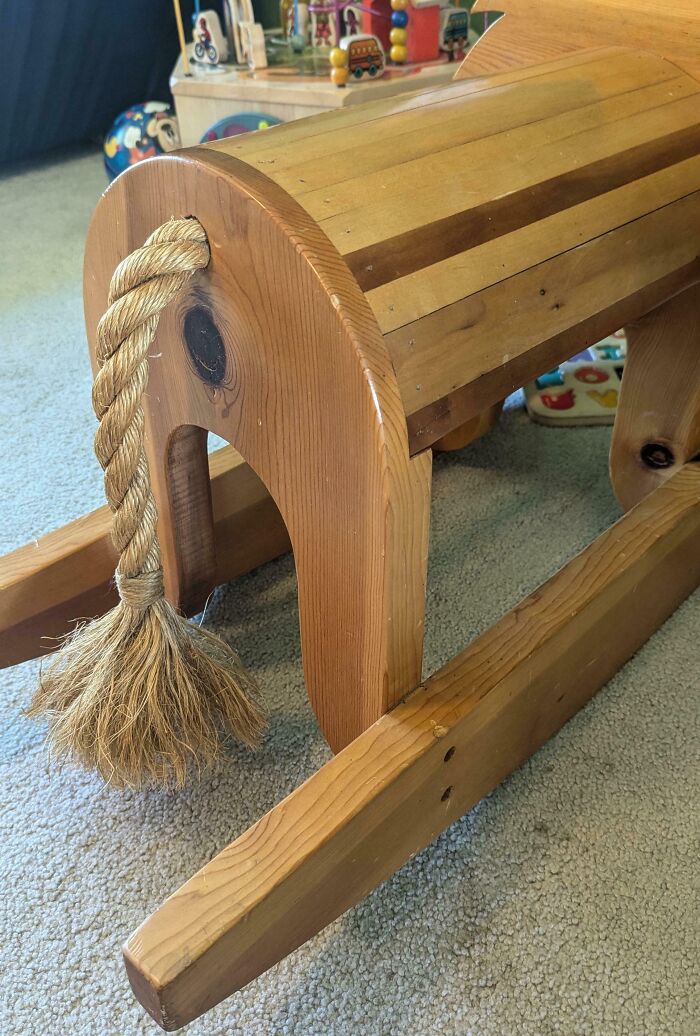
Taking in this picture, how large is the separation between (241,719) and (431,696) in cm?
20

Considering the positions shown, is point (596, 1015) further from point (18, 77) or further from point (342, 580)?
point (18, 77)

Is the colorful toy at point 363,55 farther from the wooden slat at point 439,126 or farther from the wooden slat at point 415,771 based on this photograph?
the wooden slat at point 415,771

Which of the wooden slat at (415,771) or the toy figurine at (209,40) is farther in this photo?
the toy figurine at (209,40)

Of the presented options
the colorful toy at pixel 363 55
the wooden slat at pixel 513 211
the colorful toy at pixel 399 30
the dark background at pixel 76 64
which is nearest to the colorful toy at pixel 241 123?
the colorful toy at pixel 363 55

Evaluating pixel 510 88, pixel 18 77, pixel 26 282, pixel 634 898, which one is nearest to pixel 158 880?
pixel 634 898

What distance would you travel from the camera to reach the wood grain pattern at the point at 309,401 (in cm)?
52

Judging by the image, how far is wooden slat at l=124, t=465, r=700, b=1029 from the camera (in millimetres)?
492

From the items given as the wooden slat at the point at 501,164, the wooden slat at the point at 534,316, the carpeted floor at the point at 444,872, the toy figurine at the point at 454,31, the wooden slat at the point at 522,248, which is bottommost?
the carpeted floor at the point at 444,872

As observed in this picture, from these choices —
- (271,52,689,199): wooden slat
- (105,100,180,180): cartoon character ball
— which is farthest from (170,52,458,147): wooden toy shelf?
(271,52,689,199): wooden slat

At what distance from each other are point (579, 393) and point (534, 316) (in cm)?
64

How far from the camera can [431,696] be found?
2.10 feet

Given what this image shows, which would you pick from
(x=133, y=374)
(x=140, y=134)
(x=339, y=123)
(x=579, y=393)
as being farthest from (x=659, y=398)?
(x=140, y=134)

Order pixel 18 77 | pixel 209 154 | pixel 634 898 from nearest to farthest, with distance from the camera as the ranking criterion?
1. pixel 209 154
2. pixel 634 898
3. pixel 18 77

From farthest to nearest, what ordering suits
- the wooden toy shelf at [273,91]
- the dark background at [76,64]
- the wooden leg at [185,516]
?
the dark background at [76,64] < the wooden toy shelf at [273,91] < the wooden leg at [185,516]
